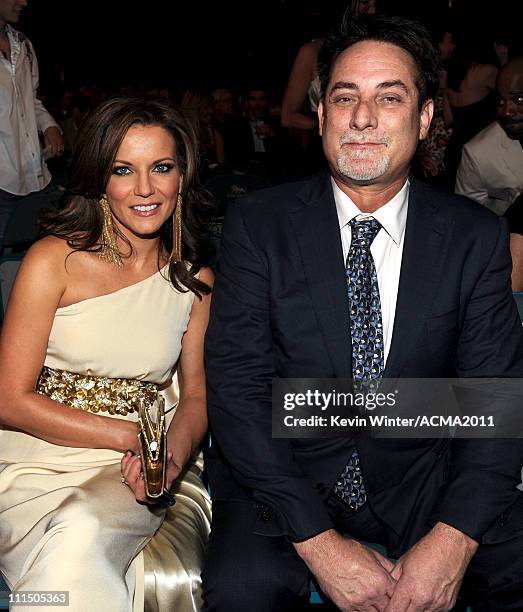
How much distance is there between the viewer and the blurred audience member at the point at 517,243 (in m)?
2.81

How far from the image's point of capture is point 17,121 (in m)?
4.32

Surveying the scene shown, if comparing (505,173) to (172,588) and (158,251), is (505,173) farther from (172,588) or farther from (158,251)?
(172,588)

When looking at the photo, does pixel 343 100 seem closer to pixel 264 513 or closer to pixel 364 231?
pixel 364 231

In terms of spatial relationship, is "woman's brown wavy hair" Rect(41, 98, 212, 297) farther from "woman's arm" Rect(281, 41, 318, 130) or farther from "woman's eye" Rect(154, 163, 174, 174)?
"woman's arm" Rect(281, 41, 318, 130)

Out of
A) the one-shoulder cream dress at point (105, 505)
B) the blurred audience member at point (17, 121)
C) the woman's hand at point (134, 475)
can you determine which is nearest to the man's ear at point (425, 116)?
the one-shoulder cream dress at point (105, 505)

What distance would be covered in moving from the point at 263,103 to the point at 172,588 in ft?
22.1

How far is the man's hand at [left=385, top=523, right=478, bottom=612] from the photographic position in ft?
6.18

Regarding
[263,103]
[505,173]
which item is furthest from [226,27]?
[505,173]

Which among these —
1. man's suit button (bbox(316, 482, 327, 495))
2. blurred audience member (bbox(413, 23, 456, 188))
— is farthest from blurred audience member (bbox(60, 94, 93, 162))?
man's suit button (bbox(316, 482, 327, 495))

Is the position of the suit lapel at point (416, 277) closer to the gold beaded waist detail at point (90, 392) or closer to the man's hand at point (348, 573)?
the man's hand at point (348, 573)

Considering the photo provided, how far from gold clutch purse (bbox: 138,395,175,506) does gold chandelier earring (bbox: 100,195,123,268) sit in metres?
0.52

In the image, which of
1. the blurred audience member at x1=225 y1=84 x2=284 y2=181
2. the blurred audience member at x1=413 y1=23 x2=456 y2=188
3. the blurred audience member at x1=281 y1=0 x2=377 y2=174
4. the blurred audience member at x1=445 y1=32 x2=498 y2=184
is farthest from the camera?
the blurred audience member at x1=225 y1=84 x2=284 y2=181

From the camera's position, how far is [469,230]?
218cm

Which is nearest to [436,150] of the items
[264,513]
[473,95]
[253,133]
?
[473,95]
